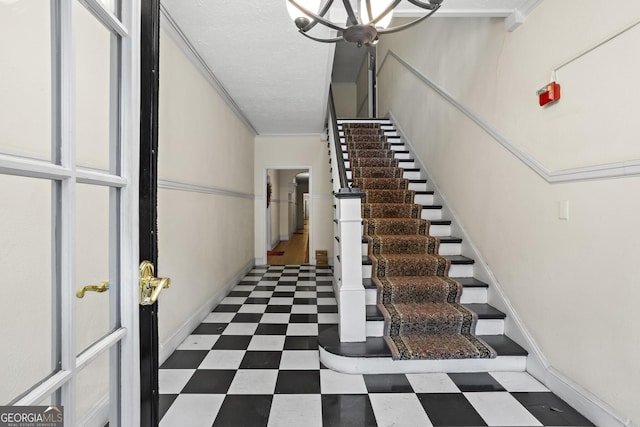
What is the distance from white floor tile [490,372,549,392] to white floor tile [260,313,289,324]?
5.78 feet

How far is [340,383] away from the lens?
1.97 m

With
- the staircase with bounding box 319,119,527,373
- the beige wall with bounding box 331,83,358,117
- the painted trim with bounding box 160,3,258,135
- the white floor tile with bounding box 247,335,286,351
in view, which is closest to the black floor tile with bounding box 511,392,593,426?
the staircase with bounding box 319,119,527,373

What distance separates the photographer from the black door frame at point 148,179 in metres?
0.87

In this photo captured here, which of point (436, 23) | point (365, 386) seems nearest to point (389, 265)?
point (365, 386)

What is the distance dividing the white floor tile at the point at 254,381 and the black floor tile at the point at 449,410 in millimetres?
891

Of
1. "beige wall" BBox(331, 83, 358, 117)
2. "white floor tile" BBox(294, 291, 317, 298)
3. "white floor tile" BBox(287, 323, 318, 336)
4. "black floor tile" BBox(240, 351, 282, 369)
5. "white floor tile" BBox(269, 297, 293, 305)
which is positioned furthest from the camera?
"beige wall" BBox(331, 83, 358, 117)

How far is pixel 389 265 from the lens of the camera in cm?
282

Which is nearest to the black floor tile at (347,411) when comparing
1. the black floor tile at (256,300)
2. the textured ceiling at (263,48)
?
the black floor tile at (256,300)

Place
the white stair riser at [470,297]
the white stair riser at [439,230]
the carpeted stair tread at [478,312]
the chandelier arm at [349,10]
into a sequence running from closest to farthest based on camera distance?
the chandelier arm at [349,10] → the carpeted stair tread at [478,312] → the white stair riser at [470,297] → the white stair riser at [439,230]

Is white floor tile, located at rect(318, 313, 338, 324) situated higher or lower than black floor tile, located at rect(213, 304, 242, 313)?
lower

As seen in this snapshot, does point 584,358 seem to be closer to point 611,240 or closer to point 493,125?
point 611,240

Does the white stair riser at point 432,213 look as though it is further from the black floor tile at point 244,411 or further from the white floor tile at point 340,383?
the black floor tile at point 244,411

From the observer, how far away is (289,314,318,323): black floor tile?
118 inches

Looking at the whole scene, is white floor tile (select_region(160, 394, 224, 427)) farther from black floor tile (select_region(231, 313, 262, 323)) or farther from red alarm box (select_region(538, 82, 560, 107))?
red alarm box (select_region(538, 82, 560, 107))
